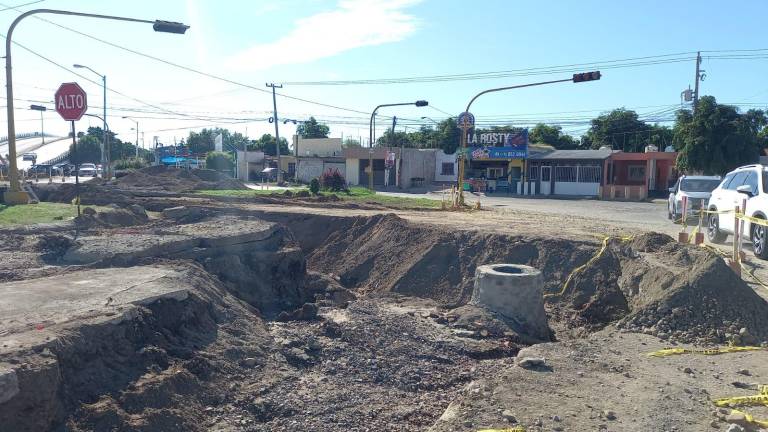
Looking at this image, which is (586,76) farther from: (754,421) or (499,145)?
(499,145)

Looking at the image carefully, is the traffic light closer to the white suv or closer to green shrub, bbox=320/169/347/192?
the white suv

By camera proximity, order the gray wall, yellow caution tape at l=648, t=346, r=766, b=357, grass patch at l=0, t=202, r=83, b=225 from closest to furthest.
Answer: yellow caution tape at l=648, t=346, r=766, b=357
grass patch at l=0, t=202, r=83, b=225
the gray wall

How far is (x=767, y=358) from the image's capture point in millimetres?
7684

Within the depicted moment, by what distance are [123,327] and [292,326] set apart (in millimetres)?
3302

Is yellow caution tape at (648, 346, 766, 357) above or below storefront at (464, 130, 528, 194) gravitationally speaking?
below

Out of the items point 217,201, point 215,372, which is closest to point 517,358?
point 215,372

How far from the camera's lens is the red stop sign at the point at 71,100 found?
14172mm

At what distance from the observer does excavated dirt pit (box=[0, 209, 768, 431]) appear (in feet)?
19.3

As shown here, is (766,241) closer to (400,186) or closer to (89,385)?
(89,385)

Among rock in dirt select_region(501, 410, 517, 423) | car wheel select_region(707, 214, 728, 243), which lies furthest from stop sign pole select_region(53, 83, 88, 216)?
car wheel select_region(707, 214, 728, 243)

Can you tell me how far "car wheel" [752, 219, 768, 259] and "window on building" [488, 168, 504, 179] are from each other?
1366 inches

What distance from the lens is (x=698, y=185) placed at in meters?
22.8

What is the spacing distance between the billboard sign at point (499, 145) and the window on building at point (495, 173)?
2274 mm

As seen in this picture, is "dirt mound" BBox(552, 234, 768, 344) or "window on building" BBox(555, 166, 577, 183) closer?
"dirt mound" BBox(552, 234, 768, 344)
